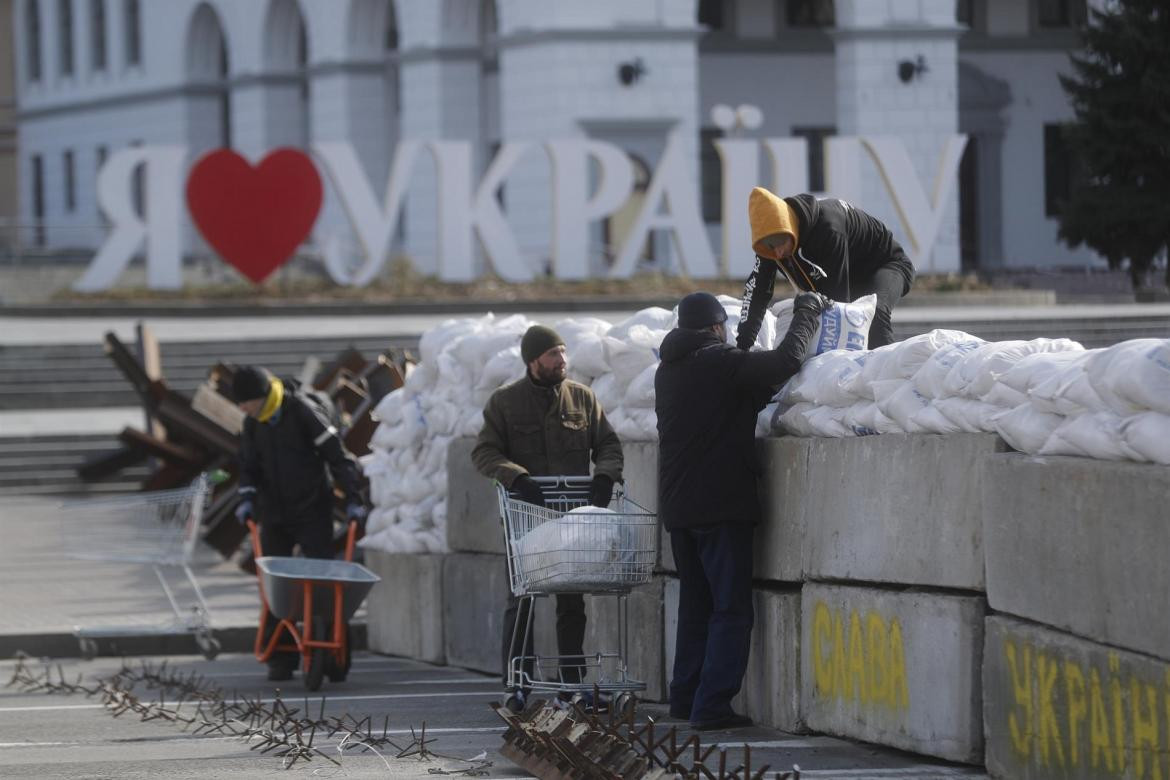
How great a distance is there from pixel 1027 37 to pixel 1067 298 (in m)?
13.4

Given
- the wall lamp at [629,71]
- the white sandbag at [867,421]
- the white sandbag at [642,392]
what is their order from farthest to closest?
the wall lamp at [629,71], the white sandbag at [642,392], the white sandbag at [867,421]

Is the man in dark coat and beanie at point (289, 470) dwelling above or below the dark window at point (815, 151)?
below

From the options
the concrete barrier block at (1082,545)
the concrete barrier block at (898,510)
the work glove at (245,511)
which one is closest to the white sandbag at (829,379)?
the concrete barrier block at (898,510)

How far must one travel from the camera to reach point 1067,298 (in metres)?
38.3

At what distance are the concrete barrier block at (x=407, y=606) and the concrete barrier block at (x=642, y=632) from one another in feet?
6.62

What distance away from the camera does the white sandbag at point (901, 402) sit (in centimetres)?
802

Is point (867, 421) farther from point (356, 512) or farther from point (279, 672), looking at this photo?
point (279, 672)

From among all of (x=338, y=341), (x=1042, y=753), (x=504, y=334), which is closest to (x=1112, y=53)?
(x=338, y=341)

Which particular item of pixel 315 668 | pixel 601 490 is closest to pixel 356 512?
pixel 315 668

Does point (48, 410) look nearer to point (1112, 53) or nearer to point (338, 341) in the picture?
point (338, 341)

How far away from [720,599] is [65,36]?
2470 inches

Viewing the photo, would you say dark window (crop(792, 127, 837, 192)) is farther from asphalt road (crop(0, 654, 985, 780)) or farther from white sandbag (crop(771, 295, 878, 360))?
white sandbag (crop(771, 295, 878, 360))

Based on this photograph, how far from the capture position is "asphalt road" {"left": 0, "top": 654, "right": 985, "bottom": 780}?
7.96m

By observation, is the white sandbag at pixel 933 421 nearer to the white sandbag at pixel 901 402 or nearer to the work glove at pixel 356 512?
the white sandbag at pixel 901 402
